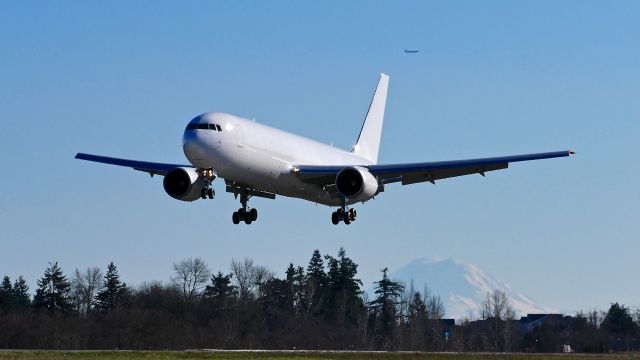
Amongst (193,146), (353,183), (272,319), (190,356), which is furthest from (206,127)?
(272,319)

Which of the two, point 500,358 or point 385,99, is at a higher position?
point 385,99

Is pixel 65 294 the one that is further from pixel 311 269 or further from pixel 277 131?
pixel 277 131

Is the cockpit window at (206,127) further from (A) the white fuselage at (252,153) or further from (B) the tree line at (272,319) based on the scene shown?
(B) the tree line at (272,319)

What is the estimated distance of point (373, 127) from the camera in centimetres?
8112

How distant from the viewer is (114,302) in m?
108

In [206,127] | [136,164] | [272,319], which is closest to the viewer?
[206,127]

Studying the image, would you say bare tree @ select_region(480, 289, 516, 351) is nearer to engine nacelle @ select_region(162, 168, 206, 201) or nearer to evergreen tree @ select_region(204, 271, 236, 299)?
evergreen tree @ select_region(204, 271, 236, 299)

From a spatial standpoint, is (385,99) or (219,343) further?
(219,343)

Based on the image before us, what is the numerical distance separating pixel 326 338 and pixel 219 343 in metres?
16.4

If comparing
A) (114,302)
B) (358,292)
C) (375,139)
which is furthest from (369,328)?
(375,139)

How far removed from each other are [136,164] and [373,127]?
20662 millimetres

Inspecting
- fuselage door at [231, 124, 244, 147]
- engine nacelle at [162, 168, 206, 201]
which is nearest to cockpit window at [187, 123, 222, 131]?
fuselage door at [231, 124, 244, 147]

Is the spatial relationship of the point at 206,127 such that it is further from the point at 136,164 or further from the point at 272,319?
the point at 272,319

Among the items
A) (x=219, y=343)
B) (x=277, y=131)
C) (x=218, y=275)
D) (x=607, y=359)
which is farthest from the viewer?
(x=218, y=275)
